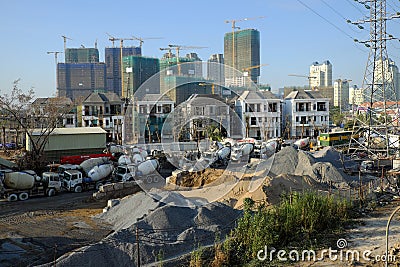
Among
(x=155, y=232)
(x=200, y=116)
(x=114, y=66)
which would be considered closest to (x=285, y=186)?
(x=155, y=232)

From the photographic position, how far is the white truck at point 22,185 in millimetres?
14984

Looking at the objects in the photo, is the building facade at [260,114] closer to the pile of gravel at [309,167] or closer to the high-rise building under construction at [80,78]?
the pile of gravel at [309,167]

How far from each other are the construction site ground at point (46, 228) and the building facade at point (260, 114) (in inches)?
816

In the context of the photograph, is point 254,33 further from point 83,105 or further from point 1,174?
point 1,174

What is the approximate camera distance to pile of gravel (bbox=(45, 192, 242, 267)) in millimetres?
7610

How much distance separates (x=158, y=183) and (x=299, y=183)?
6.74 meters

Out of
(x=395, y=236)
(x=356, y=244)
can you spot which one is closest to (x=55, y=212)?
(x=356, y=244)

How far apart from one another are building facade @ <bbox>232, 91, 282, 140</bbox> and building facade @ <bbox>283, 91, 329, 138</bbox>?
4.16ft

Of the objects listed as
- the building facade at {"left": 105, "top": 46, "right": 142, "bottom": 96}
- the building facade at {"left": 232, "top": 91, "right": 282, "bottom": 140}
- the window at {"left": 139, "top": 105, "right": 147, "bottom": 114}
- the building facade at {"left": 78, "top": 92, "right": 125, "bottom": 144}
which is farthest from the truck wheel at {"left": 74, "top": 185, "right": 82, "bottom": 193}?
the building facade at {"left": 105, "top": 46, "right": 142, "bottom": 96}

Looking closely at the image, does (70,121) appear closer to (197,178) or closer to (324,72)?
(197,178)

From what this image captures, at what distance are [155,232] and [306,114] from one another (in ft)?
105

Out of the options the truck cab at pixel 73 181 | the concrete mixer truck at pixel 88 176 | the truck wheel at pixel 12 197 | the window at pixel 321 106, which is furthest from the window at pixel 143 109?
the window at pixel 321 106

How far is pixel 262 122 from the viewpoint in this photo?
117ft

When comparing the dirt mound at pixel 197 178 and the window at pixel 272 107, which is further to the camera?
the window at pixel 272 107
